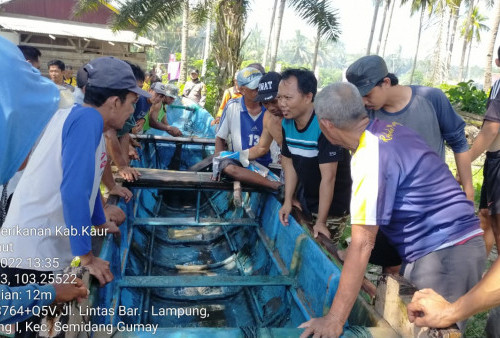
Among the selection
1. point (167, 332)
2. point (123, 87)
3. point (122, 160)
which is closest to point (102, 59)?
point (123, 87)

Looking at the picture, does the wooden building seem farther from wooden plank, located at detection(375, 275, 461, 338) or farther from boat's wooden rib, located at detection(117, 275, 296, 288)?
wooden plank, located at detection(375, 275, 461, 338)

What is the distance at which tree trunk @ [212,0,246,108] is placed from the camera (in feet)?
32.4

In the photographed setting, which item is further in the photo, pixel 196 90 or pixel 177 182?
pixel 196 90

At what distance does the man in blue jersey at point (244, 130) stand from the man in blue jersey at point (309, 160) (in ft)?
1.70

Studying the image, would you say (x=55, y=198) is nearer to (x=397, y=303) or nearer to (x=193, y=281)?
(x=193, y=281)

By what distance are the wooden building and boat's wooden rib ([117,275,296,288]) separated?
14746 millimetres

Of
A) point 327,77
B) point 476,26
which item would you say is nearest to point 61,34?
point 476,26

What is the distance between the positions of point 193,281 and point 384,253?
1316mm

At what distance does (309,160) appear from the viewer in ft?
10.0

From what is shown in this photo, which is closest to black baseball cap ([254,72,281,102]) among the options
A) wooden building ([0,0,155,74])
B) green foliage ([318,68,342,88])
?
wooden building ([0,0,155,74])

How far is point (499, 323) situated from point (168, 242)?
3.20 meters

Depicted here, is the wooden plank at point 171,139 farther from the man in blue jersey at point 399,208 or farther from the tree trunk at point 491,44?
the tree trunk at point 491,44

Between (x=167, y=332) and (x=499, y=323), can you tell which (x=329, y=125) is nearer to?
(x=167, y=332)

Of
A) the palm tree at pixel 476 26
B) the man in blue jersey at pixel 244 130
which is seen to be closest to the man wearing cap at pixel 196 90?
the man in blue jersey at pixel 244 130
